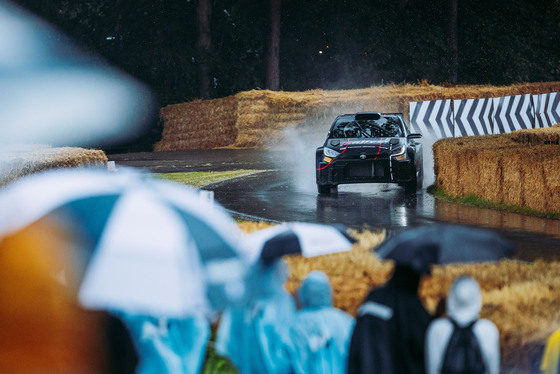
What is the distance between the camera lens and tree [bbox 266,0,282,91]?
176 feet

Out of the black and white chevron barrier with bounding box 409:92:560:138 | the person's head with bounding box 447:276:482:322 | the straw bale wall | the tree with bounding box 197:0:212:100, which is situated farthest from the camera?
the tree with bounding box 197:0:212:100

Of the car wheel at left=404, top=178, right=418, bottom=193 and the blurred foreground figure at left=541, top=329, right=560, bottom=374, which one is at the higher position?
the blurred foreground figure at left=541, top=329, right=560, bottom=374

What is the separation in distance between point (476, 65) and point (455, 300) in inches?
2155

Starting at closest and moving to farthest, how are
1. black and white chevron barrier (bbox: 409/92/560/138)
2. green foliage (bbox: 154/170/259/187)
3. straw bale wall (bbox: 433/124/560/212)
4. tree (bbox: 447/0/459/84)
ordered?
straw bale wall (bbox: 433/124/560/212)
green foliage (bbox: 154/170/259/187)
black and white chevron barrier (bbox: 409/92/560/138)
tree (bbox: 447/0/459/84)

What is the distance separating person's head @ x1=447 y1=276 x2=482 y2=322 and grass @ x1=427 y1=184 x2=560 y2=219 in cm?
1101

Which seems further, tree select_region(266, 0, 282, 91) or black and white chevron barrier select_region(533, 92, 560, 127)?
tree select_region(266, 0, 282, 91)

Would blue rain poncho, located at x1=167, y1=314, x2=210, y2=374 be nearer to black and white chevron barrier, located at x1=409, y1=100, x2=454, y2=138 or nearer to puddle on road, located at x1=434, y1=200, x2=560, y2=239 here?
puddle on road, located at x1=434, y1=200, x2=560, y2=239

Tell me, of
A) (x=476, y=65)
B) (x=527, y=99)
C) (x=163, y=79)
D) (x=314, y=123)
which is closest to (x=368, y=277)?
(x=527, y=99)

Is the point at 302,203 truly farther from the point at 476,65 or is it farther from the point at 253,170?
the point at 476,65

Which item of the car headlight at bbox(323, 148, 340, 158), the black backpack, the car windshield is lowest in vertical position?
the black backpack

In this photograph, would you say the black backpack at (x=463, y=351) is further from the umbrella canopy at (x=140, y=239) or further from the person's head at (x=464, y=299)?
the umbrella canopy at (x=140, y=239)

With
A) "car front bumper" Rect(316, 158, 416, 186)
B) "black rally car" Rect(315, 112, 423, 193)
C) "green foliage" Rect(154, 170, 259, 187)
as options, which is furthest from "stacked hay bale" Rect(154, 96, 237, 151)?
"car front bumper" Rect(316, 158, 416, 186)

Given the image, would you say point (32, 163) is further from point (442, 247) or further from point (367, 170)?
point (442, 247)

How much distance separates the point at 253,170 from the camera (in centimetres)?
2805
